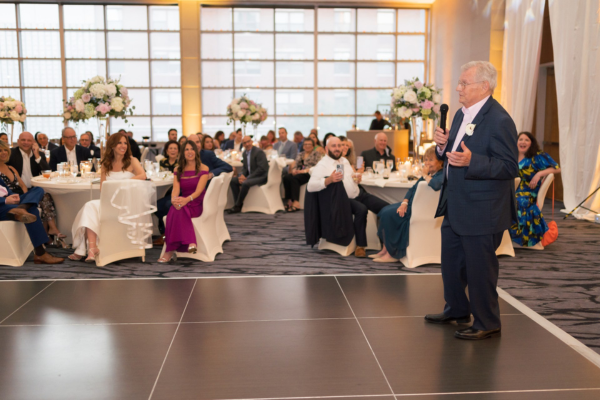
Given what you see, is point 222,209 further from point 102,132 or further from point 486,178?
point 486,178

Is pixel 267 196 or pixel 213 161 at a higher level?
pixel 213 161

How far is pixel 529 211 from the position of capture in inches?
253

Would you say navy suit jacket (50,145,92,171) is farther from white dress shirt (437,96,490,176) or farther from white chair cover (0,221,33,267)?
white dress shirt (437,96,490,176)

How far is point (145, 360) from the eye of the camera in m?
3.32

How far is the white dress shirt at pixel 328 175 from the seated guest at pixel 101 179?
1.93m

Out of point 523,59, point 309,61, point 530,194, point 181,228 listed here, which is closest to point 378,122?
point 309,61

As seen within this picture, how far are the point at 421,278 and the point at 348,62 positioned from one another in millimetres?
13010

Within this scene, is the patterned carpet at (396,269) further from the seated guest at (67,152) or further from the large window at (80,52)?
the large window at (80,52)

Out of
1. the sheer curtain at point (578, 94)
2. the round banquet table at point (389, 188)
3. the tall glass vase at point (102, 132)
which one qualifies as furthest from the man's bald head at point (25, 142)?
the sheer curtain at point (578, 94)

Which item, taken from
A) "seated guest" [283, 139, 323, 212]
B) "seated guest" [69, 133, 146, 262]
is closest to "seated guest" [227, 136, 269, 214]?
"seated guest" [283, 139, 323, 212]

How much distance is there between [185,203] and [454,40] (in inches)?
441

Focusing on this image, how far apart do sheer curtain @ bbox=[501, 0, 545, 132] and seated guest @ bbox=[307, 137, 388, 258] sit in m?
5.44

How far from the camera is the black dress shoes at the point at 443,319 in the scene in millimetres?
3859

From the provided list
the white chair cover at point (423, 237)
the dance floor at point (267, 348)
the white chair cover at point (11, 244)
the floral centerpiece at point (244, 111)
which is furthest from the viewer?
the floral centerpiece at point (244, 111)
